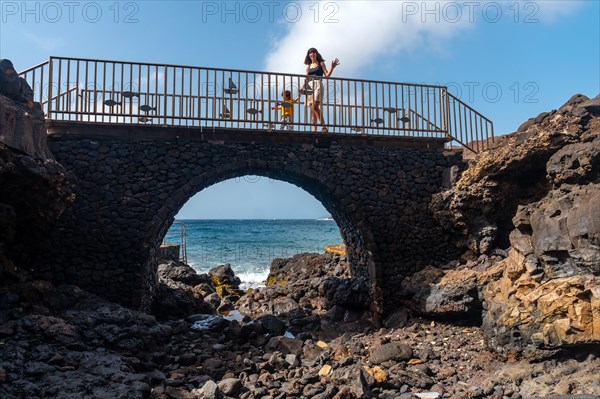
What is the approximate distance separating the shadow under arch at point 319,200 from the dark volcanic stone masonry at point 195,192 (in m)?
0.04

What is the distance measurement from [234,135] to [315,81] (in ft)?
9.32

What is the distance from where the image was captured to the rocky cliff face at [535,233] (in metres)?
6.86

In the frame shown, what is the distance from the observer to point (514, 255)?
28.2ft

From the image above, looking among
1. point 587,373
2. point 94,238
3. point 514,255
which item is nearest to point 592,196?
point 514,255

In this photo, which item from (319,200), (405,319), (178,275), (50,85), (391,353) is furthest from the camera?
(178,275)

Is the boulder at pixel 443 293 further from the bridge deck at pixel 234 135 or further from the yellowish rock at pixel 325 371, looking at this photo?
the bridge deck at pixel 234 135

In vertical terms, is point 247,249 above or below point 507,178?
below

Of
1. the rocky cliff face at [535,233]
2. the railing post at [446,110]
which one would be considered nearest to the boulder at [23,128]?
the rocky cliff face at [535,233]

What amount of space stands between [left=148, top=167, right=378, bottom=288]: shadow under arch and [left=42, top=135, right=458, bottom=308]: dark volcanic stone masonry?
0.12 ft

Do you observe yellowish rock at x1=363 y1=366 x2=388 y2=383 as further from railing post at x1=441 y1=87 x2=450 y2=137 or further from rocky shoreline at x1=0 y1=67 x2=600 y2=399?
railing post at x1=441 y1=87 x2=450 y2=137

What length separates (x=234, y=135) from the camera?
1119 centimetres

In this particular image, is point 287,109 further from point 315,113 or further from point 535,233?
point 535,233

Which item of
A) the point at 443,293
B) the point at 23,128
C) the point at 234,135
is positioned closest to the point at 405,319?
the point at 443,293

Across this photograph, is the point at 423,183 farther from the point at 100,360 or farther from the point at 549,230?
the point at 100,360
